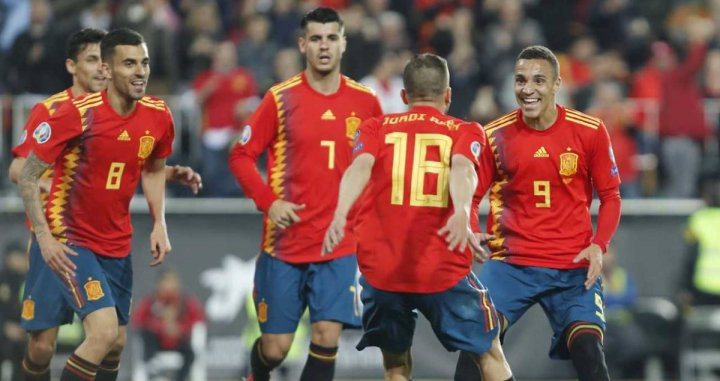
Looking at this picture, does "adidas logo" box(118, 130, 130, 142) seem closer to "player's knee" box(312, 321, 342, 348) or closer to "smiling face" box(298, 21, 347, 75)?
"smiling face" box(298, 21, 347, 75)

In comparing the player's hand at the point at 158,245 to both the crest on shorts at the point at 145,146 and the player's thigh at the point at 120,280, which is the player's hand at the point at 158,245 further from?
the crest on shorts at the point at 145,146

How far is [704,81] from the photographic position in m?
17.5

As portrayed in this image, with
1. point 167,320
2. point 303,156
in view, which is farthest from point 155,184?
point 167,320

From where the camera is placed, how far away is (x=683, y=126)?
1669cm

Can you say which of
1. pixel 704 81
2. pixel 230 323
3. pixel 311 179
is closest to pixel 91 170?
pixel 311 179

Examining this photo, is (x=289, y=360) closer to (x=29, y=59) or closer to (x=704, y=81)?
(x=29, y=59)

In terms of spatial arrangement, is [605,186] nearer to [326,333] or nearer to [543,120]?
[543,120]

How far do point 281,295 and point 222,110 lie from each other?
692cm

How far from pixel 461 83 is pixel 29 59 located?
197 inches

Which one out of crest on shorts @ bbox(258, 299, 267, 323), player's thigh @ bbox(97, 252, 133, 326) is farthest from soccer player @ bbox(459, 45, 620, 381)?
player's thigh @ bbox(97, 252, 133, 326)

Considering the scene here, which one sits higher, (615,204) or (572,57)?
(572,57)

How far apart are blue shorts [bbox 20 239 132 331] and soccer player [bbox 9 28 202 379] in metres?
0.04

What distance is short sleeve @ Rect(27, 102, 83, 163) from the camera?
8797 mm

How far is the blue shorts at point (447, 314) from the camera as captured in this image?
8.26 metres
